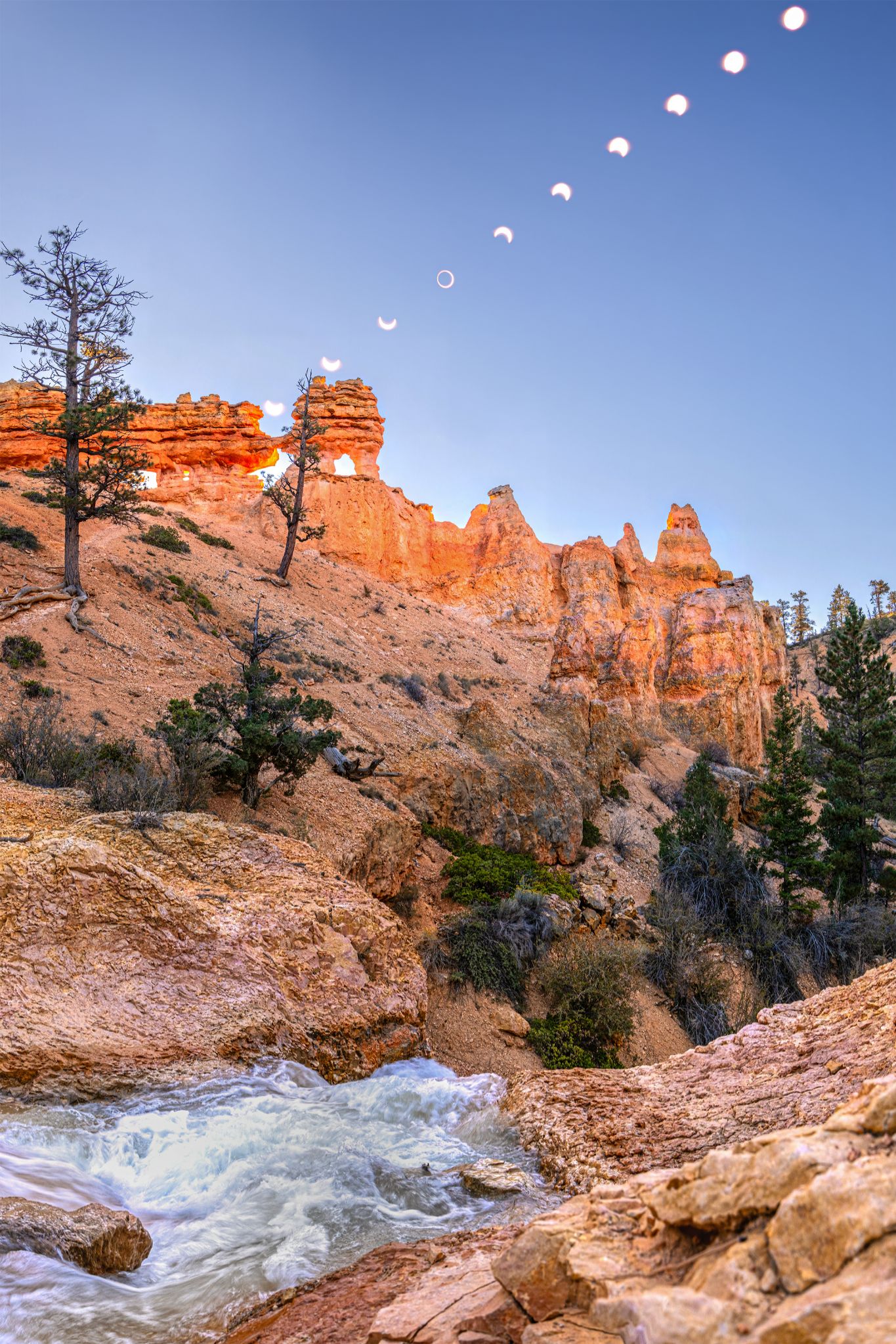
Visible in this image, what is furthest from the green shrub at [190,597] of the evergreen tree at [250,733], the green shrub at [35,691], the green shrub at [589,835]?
the green shrub at [589,835]

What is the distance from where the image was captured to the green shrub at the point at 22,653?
13.6 m

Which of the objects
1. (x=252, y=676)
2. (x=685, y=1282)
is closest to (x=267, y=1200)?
(x=685, y=1282)

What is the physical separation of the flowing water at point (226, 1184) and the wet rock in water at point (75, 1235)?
5cm

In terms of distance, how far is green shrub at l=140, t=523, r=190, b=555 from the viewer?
25891 mm

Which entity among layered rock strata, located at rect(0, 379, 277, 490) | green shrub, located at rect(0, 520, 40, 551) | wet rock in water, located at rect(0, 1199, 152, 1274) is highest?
layered rock strata, located at rect(0, 379, 277, 490)

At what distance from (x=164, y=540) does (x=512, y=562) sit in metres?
22.9

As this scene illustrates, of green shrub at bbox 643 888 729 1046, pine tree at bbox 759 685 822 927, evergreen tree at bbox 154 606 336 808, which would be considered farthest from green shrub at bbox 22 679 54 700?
pine tree at bbox 759 685 822 927

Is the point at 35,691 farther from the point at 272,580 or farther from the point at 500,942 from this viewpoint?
the point at 272,580

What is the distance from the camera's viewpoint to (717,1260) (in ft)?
6.31

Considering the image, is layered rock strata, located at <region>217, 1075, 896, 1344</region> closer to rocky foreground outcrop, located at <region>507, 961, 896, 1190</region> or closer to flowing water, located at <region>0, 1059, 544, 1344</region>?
flowing water, located at <region>0, 1059, 544, 1344</region>

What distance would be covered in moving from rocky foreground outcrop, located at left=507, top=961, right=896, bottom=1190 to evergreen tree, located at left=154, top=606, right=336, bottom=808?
20.4 feet

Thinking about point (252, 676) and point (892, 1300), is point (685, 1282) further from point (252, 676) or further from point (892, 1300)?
point (252, 676)

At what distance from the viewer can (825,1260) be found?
5.51 feet

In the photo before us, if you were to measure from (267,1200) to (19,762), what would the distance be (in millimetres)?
7389
